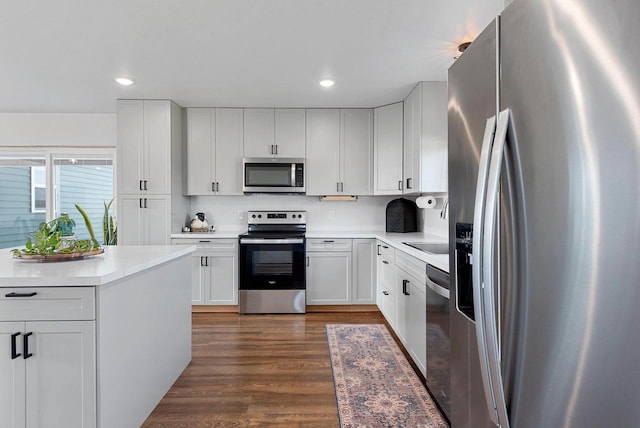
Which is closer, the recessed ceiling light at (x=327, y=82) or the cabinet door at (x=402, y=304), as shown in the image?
the cabinet door at (x=402, y=304)

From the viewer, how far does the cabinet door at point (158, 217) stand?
4.05 m

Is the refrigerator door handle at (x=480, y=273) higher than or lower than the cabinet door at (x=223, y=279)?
higher

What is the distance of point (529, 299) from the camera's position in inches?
32.3

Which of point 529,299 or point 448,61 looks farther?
point 448,61

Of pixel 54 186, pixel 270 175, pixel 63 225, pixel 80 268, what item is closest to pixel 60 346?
pixel 80 268

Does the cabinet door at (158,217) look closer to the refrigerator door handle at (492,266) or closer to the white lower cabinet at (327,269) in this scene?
the white lower cabinet at (327,269)

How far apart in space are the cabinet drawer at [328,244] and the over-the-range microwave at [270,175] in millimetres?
656

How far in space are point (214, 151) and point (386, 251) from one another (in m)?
2.26

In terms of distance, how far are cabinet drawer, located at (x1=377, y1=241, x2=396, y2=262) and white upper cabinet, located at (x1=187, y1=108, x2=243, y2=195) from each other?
1715mm

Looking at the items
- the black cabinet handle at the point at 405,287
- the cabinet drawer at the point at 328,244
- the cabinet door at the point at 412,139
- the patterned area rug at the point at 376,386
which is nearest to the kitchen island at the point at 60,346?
the patterned area rug at the point at 376,386

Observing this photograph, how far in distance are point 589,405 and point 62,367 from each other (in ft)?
5.80

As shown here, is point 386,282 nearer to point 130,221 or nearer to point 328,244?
point 328,244

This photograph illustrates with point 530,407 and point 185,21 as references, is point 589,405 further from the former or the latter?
point 185,21

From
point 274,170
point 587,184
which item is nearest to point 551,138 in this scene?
point 587,184
